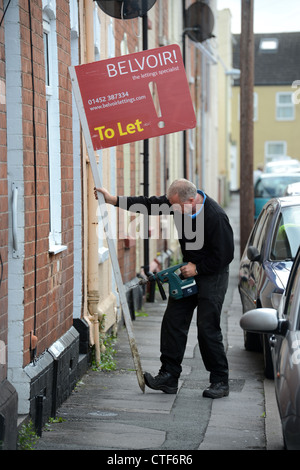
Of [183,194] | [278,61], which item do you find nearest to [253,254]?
[183,194]

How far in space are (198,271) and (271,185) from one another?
636 inches

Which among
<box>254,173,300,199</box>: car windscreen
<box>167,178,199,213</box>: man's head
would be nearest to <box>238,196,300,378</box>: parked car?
<box>167,178,199,213</box>: man's head

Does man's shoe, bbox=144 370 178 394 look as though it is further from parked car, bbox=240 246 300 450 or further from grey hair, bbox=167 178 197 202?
parked car, bbox=240 246 300 450

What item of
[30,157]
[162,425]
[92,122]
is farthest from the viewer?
[92,122]

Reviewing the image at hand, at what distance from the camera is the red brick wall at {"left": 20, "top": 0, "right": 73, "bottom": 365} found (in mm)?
6227

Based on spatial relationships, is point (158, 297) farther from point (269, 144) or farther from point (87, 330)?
point (269, 144)

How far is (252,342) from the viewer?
32.2 feet

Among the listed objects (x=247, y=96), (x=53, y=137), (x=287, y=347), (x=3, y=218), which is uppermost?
(x=247, y=96)

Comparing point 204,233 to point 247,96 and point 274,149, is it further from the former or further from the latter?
point 274,149

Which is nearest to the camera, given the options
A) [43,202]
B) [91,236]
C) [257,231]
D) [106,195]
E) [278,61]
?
[43,202]

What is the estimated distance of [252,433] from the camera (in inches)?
258

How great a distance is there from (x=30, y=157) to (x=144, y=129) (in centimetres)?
119

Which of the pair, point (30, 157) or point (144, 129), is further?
point (144, 129)
